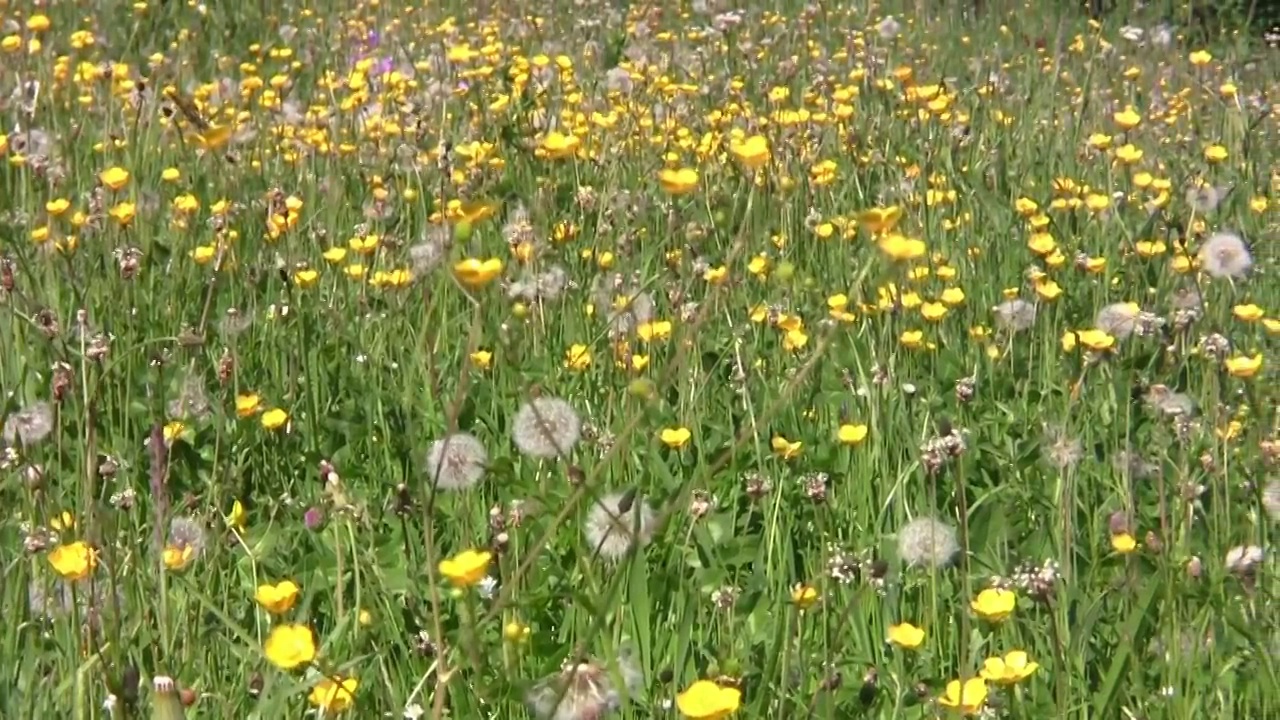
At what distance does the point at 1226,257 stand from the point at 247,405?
1533 mm

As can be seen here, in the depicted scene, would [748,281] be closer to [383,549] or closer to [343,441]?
[343,441]

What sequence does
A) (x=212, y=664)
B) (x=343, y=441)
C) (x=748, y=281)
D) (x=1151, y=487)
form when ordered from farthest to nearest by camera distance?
(x=748, y=281)
(x=343, y=441)
(x=1151, y=487)
(x=212, y=664)

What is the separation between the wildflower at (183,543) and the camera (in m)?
1.53

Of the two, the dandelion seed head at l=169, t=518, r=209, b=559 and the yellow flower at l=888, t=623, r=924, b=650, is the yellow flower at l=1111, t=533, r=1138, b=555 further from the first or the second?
the dandelion seed head at l=169, t=518, r=209, b=559

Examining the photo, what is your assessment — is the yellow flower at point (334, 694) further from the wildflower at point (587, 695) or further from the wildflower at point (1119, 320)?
the wildflower at point (1119, 320)

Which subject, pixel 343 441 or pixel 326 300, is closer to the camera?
pixel 343 441

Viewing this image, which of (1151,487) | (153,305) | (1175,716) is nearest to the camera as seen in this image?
(1175,716)

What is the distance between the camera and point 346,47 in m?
5.07

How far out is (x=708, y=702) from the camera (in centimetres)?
110

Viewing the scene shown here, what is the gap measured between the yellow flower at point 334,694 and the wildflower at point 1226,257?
5.73 ft

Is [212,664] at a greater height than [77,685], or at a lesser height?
lesser

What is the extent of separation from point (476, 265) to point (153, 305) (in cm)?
143

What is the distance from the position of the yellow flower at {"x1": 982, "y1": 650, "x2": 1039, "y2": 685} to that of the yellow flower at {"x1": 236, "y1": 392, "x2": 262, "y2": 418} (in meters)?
1.04

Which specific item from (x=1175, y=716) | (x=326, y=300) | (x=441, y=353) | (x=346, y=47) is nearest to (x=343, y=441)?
(x=441, y=353)
